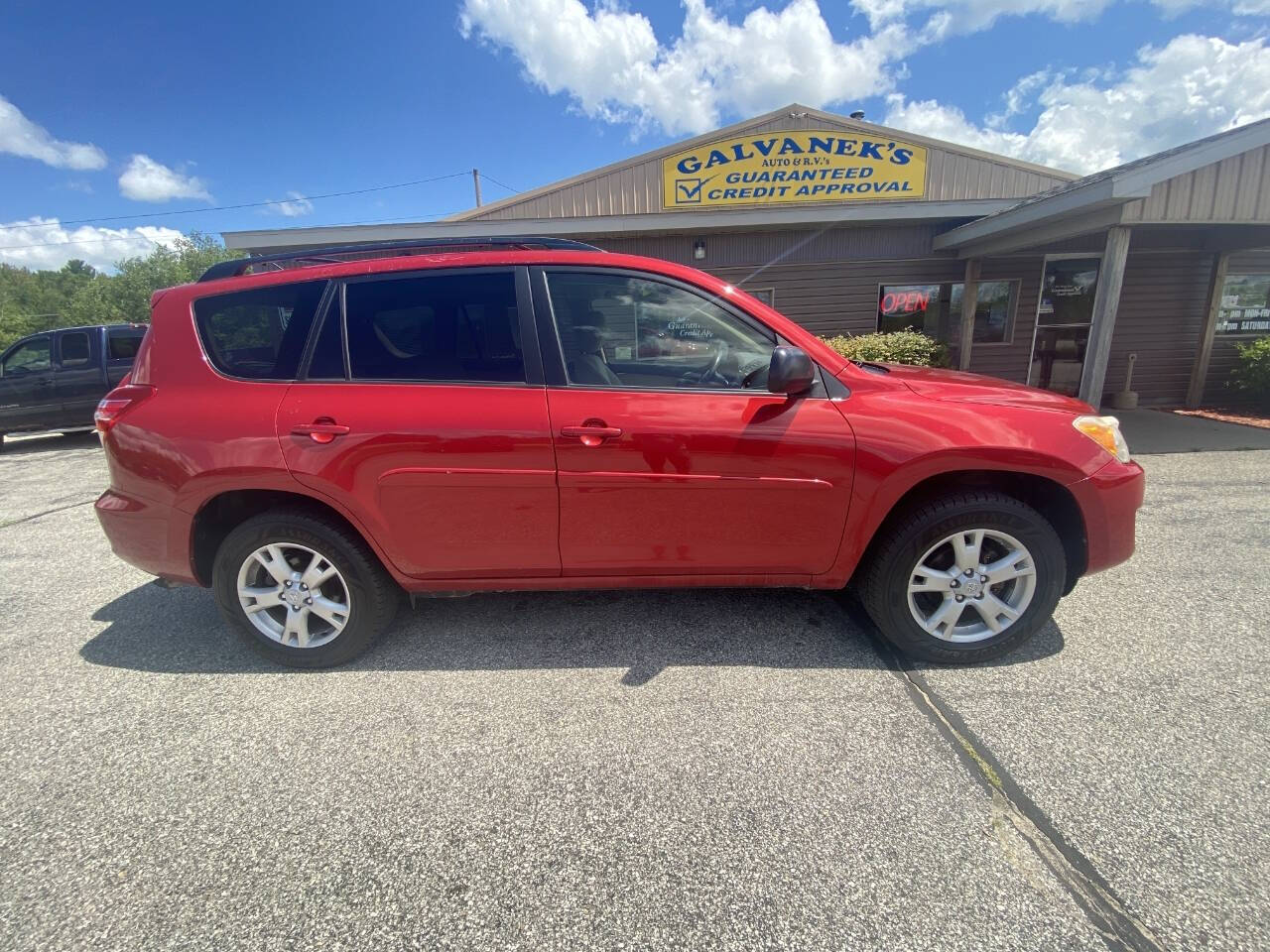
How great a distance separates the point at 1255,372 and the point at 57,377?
59.5 ft

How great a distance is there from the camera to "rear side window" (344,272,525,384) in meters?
2.44

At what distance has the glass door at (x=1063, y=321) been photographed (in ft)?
30.2

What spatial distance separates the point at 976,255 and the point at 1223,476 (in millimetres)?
4850

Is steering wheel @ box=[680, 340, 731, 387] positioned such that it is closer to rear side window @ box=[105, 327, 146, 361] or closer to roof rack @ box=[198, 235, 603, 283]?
roof rack @ box=[198, 235, 603, 283]

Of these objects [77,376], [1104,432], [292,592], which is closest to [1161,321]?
[1104,432]

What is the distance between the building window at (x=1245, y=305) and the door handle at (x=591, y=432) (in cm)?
1205

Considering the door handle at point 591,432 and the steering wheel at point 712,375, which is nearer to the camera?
the door handle at point 591,432

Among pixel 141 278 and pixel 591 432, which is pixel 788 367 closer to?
pixel 591 432

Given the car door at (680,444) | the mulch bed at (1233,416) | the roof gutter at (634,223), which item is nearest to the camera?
the car door at (680,444)

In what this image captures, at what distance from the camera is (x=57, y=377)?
8.70 m

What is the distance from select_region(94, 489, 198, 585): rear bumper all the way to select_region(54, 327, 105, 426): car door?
28.3 ft

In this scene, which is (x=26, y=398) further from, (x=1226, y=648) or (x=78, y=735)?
(x=1226, y=648)

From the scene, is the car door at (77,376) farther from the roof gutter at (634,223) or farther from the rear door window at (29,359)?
the roof gutter at (634,223)

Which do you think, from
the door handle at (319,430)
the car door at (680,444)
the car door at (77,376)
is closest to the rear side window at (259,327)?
the door handle at (319,430)
